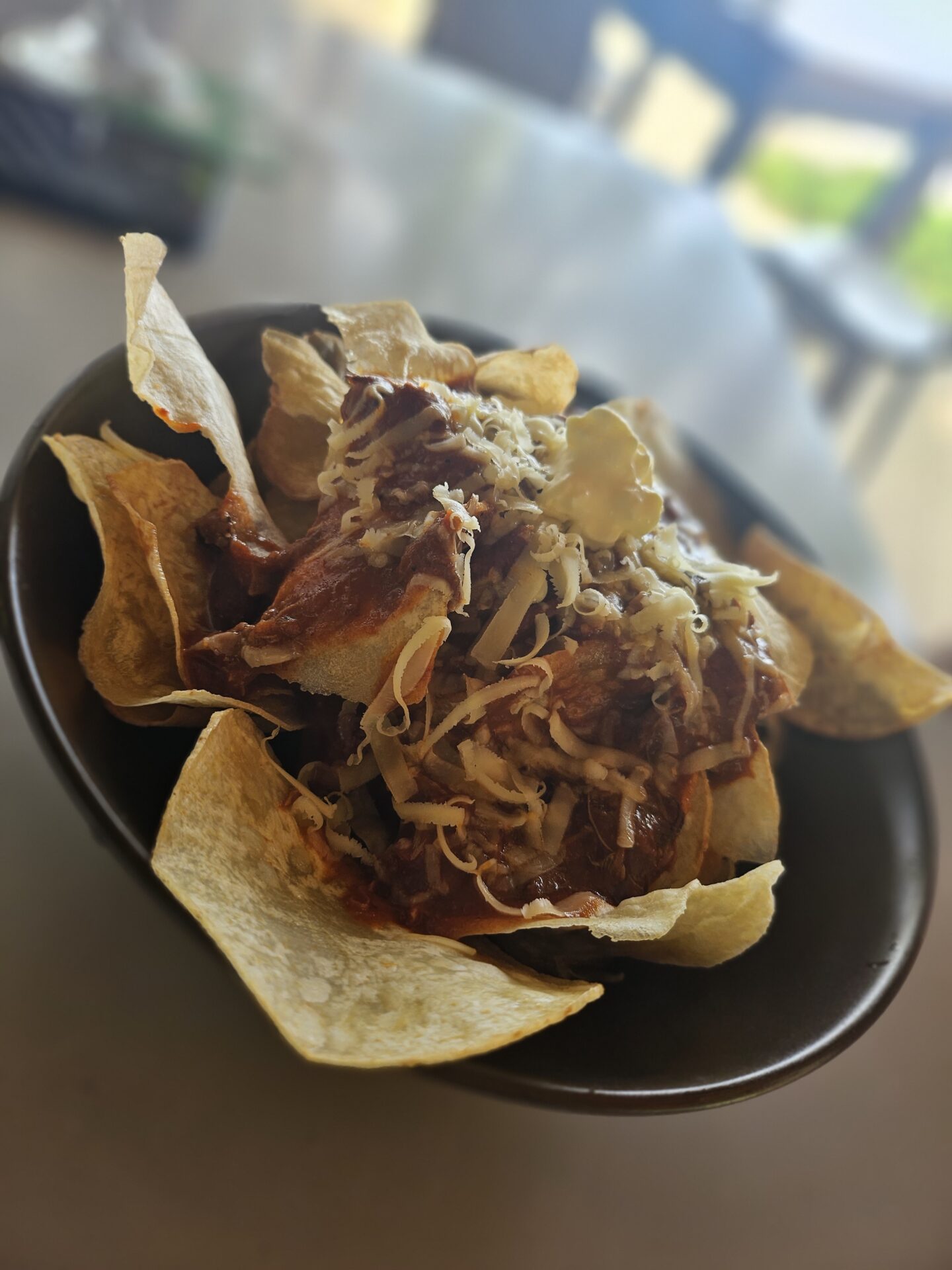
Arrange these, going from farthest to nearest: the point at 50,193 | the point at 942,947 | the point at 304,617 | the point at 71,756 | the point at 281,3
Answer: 1. the point at 281,3
2. the point at 50,193
3. the point at 942,947
4. the point at 304,617
5. the point at 71,756

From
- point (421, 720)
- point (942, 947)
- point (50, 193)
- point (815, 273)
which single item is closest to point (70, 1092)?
point (421, 720)

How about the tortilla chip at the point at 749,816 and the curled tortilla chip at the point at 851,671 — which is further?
the curled tortilla chip at the point at 851,671

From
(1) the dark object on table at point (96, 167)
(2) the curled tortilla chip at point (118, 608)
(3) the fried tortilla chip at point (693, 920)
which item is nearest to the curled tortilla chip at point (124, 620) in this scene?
(2) the curled tortilla chip at point (118, 608)

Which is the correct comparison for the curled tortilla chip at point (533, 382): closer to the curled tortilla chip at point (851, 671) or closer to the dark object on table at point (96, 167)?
the curled tortilla chip at point (851, 671)

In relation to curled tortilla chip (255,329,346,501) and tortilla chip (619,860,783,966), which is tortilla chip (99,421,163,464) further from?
tortilla chip (619,860,783,966)

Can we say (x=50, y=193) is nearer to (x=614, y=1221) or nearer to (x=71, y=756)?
(x=71, y=756)

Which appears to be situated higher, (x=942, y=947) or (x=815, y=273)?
(x=815, y=273)
